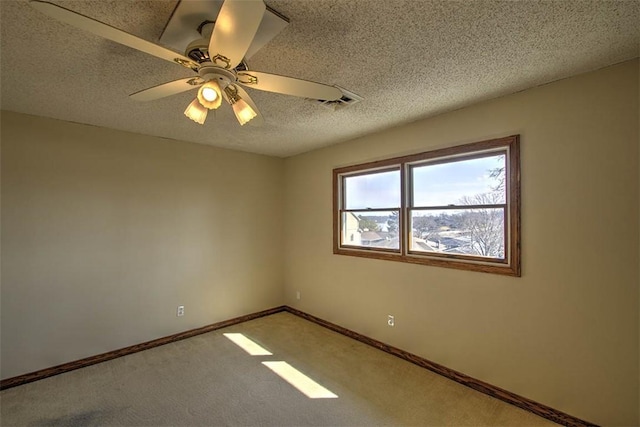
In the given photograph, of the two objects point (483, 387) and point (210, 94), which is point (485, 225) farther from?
point (210, 94)

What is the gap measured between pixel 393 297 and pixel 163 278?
2.68 metres

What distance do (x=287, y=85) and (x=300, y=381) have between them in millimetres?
2435

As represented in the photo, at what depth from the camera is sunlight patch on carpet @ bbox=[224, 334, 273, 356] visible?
10.5 ft

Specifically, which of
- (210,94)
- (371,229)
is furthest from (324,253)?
(210,94)

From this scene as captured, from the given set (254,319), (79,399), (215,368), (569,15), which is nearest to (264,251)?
(254,319)

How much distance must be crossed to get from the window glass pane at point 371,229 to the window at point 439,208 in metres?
0.01

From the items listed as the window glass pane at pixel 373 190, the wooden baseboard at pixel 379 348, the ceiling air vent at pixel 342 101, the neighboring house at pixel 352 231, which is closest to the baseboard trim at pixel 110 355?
the wooden baseboard at pixel 379 348

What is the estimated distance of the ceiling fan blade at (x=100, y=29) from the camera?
39.7 inches

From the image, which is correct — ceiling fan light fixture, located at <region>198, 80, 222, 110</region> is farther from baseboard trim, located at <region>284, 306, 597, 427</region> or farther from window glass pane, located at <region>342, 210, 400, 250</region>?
baseboard trim, located at <region>284, 306, 597, 427</region>

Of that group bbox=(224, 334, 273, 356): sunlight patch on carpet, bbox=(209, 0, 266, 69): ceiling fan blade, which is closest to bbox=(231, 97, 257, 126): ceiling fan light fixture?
bbox=(209, 0, 266, 69): ceiling fan blade

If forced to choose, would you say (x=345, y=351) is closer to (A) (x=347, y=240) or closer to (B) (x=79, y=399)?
(A) (x=347, y=240)

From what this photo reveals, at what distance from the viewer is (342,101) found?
2488mm

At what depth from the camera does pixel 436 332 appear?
284 centimetres

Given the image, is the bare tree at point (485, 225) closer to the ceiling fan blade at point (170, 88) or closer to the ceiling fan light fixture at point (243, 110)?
the ceiling fan light fixture at point (243, 110)
